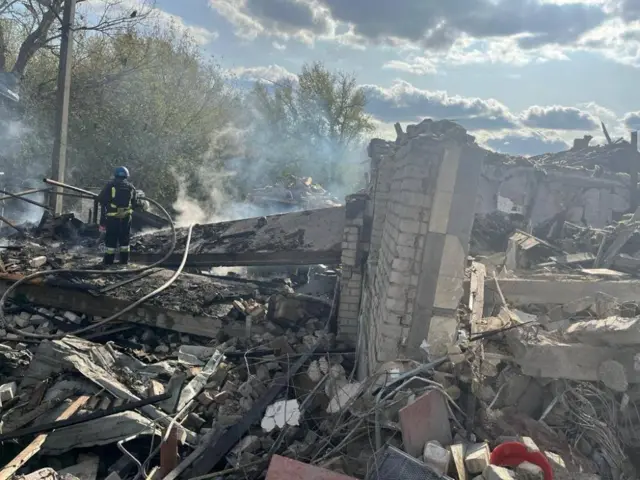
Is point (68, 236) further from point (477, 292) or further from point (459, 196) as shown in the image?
point (459, 196)

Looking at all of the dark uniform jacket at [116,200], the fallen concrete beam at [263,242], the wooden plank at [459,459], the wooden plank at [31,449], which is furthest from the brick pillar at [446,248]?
the dark uniform jacket at [116,200]

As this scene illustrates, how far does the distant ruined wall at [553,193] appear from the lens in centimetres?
1709

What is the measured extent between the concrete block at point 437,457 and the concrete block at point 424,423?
0.08m

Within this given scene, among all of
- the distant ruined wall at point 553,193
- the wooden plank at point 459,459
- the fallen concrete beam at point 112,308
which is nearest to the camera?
the wooden plank at point 459,459

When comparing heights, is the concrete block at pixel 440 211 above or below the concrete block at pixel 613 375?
above

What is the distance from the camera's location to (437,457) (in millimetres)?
2748

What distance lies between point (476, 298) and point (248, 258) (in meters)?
4.32

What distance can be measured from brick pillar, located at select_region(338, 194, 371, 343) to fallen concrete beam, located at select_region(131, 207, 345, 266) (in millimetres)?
1100

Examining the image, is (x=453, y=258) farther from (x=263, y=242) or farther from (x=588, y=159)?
(x=588, y=159)

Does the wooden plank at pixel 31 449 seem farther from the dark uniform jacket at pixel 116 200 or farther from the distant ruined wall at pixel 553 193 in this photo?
the distant ruined wall at pixel 553 193

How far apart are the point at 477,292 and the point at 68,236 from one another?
337 inches

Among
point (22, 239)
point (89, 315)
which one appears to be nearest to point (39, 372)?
point (89, 315)

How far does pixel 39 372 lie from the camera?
17.3ft

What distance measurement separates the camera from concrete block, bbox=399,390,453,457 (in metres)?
2.90
